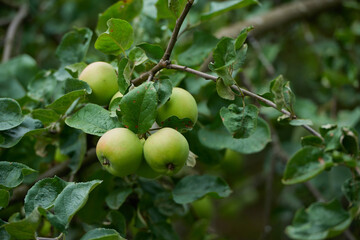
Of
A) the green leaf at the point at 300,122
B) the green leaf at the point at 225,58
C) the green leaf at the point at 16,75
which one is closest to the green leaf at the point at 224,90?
the green leaf at the point at 225,58

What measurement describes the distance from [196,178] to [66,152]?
0.98ft

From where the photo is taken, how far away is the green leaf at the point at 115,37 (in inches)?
26.0

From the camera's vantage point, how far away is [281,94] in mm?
673

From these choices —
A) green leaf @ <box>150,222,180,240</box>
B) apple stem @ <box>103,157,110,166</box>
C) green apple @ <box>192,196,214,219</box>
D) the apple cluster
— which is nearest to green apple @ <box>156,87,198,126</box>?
the apple cluster

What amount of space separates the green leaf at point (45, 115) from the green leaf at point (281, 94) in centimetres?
42

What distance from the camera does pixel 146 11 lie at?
1014mm

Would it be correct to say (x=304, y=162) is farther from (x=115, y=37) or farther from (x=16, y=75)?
(x=16, y=75)

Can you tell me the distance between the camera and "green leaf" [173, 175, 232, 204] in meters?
0.81

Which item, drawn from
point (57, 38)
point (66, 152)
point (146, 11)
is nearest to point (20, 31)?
point (57, 38)

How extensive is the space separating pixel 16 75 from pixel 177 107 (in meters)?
0.68

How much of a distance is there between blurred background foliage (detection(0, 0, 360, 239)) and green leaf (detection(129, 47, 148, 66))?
0.13m

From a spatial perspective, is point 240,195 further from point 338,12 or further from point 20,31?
point 20,31

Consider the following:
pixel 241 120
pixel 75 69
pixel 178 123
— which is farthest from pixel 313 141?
pixel 75 69

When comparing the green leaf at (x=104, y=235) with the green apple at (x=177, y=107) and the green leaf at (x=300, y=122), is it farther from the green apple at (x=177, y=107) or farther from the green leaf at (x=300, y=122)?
the green leaf at (x=300, y=122)
